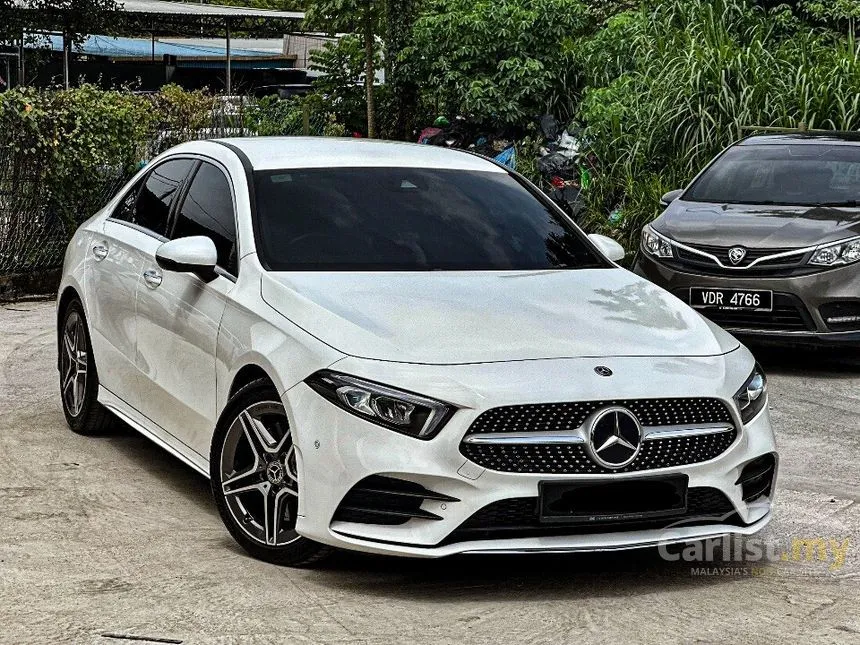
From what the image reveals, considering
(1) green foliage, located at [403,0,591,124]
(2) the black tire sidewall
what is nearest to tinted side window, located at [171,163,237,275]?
(2) the black tire sidewall

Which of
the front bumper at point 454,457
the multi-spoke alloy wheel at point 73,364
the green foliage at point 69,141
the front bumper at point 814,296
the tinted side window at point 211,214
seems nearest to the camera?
the front bumper at point 454,457

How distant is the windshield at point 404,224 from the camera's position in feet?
19.9

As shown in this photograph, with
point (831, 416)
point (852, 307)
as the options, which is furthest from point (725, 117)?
point (831, 416)

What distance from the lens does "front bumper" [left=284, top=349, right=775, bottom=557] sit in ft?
15.9

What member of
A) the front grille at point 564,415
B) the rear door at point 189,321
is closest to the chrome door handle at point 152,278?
the rear door at point 189,321

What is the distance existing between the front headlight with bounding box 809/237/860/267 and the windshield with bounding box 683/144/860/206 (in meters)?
0.80

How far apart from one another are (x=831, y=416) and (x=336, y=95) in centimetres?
1336

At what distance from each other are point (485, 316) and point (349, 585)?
105 centimetres

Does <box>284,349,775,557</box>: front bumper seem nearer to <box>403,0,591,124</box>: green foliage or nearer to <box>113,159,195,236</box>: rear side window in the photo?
<box>113,159,195,236</box>: rear side window

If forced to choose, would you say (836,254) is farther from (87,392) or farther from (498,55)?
(498,55)

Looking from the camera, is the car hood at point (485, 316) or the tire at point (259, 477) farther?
the tire at point (259, 477)

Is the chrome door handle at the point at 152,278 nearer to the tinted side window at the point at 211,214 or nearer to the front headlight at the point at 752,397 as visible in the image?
the tinted side window at the point at 211,214

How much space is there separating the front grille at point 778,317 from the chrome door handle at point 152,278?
459 cm

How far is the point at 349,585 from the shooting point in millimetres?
5133
